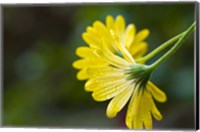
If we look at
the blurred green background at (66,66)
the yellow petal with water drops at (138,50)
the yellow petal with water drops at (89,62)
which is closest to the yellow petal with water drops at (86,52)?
the yellow petal with water drops at (89,62)

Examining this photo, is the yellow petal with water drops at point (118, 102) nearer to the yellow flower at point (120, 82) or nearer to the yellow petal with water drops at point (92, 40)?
the yellow flower at point (120, 82)

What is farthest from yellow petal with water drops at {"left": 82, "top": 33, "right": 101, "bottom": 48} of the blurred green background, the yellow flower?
the blurred green background

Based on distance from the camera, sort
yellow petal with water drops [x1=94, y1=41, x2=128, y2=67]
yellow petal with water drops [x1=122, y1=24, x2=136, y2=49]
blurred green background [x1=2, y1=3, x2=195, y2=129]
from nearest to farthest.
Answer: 1. yellow petal with water drops [x1=94, y1=41, x2=128, y2=67]
2. yellow petal with water drops [x1=122, y1=24, x2=136, y2=49]
3. blurred green background [x1=2, y1=3, x2=195, y2=129]

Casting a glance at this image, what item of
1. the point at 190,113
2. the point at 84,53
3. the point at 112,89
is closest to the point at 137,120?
the point at 112,89

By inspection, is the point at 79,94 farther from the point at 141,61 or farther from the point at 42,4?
the point at 141,61

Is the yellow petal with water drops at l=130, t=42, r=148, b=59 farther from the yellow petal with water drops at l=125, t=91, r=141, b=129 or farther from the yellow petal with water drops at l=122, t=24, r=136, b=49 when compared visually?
the yellow petal with water drops at l=125, t=91, r=141, b=129

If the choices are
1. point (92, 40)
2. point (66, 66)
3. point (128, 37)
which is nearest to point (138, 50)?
point (128, 37)
